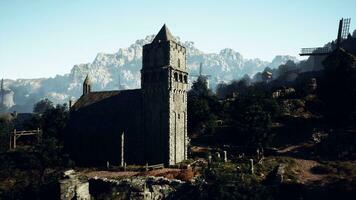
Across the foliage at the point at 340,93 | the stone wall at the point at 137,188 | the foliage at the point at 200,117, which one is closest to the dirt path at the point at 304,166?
the foliage at the point at 340,93

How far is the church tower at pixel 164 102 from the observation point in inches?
1914

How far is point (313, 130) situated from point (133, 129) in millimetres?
34561

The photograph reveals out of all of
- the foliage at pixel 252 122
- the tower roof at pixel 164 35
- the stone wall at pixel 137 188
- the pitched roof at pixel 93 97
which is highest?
the tower roof at pixel 164 35

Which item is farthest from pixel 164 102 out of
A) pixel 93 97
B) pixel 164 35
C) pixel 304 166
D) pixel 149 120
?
pixel 304 166

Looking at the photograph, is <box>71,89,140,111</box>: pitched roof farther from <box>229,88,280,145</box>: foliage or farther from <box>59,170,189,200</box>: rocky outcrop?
<box>229,88,280,145</box>: foliage

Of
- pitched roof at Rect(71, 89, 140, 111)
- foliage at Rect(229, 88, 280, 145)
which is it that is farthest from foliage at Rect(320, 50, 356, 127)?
pitched roof at Rect(71, 89, 140, 111)

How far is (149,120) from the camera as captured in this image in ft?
165

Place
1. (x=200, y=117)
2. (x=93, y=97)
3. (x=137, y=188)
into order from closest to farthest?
(x=137, y=188) → (x=93, y=97) → (x=200, y=117)

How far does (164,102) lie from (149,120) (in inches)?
155

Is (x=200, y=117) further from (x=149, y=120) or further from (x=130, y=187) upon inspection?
(x=130, y=187)

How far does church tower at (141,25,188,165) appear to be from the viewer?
160 feet

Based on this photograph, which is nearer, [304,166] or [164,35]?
[304,166]

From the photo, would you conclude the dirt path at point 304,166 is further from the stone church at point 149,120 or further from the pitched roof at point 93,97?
the pitched roof at point 93,97

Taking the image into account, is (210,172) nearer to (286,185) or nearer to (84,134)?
(286,185)
